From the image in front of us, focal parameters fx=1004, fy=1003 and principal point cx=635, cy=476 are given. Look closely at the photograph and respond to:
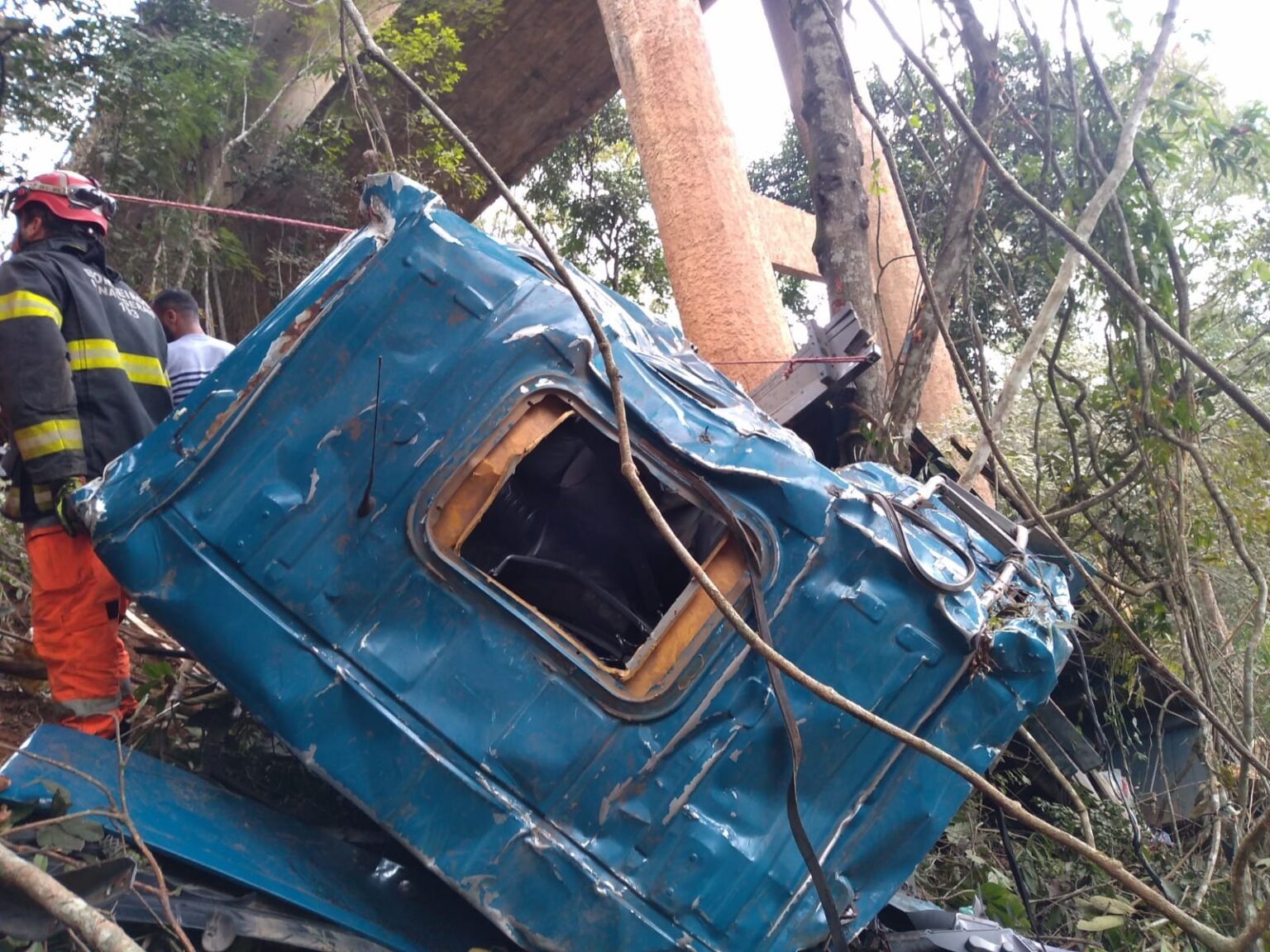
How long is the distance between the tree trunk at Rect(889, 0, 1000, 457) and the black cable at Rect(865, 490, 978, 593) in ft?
3.99

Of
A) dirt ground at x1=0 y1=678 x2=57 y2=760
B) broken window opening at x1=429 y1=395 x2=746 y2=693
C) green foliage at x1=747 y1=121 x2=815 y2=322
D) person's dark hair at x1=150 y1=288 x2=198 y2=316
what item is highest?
green foliage at x1=747 y1=121 x2=815 y2=322

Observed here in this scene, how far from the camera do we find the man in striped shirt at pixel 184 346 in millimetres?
3836

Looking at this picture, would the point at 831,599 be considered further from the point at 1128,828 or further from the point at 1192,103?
the point at 1192,103

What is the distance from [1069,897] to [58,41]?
23.7 feet

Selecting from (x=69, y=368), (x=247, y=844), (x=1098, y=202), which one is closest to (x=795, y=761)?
(x=247, y=844)

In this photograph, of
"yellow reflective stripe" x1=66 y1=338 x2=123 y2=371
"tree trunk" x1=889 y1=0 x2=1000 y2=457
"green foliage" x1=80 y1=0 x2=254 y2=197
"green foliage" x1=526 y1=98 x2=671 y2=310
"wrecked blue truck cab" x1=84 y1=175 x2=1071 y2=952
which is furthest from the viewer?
"green foliage" x1=526 y1=98 x2=671 y2=310

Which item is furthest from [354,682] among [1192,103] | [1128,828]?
[1192,103]

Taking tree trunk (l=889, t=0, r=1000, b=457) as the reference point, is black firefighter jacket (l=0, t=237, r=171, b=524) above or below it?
below

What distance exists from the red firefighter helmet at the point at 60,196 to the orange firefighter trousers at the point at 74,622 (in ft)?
3.50

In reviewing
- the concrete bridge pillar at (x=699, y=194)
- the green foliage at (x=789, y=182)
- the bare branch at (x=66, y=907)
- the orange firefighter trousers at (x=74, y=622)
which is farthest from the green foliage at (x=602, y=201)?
the bare branch at (x=66, y=907)

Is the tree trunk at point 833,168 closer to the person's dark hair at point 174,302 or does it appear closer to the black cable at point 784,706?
the black cable at point 784,706

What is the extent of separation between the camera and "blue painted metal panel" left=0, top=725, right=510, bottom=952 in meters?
2.35

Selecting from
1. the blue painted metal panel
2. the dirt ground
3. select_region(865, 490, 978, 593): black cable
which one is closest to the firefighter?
the blue painted metal panel

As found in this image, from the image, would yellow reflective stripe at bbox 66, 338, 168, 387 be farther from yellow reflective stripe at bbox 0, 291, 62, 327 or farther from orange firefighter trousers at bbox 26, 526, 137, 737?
orange firefighter trousers at bbox 26, 526, 137, 737
